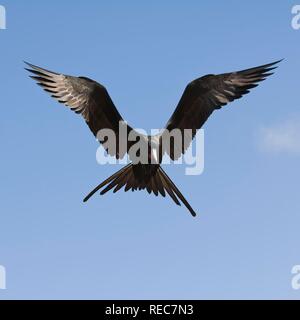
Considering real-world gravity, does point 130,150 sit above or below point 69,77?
below

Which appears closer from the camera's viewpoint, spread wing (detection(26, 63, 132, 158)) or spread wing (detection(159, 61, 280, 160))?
spread wing (detection(26, 63, 132, 158))

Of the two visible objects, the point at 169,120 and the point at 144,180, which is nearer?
the point at 144,180

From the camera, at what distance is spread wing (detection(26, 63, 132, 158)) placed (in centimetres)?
1044

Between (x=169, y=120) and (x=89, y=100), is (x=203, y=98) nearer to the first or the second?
(x=169, y=120)

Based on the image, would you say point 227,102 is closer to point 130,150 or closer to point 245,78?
point 245,78

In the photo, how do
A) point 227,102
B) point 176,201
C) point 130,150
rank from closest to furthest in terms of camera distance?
point 176,201 < point 130,150 < point 227,102

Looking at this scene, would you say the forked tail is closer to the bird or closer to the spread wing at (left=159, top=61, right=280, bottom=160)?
the bird

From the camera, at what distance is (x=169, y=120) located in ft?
35.4

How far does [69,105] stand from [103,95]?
0.63 m

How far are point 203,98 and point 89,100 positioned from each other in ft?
6.90

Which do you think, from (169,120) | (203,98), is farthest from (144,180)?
(203,98)

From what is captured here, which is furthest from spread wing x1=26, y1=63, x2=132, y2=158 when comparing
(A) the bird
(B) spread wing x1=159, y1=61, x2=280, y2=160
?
(B) spread wing x1=159, y1=61, x2=280, y2=160

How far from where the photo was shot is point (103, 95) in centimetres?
1041
